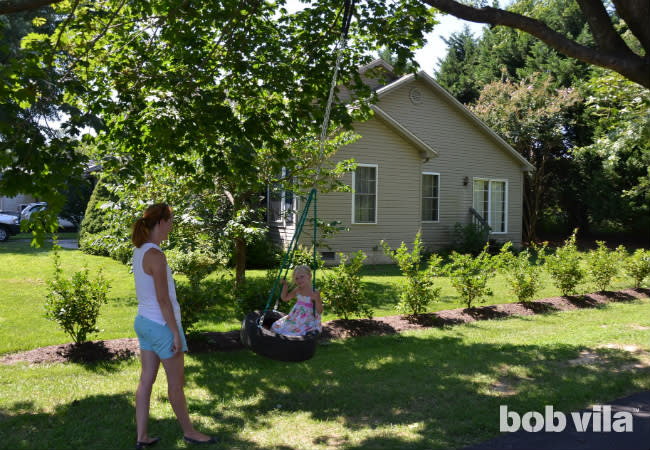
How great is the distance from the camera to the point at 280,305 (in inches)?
284

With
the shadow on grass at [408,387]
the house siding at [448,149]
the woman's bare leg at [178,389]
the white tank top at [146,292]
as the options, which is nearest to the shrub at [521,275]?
the shadow on grass at [408,387]

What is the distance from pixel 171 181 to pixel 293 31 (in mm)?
3112

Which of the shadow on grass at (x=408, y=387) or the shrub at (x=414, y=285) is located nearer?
the shadow on grass at (x=408, y=387)

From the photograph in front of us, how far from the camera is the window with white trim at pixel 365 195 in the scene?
1584 cm

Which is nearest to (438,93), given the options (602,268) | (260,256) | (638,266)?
(260,256)

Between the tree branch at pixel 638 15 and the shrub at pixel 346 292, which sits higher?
the tree branch at pixel 638 15

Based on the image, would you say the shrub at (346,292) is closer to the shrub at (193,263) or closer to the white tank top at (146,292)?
the shrub at (193,263)

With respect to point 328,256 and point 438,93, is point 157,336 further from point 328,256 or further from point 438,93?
point 438,93

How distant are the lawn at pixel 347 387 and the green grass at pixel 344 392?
0.02 metres

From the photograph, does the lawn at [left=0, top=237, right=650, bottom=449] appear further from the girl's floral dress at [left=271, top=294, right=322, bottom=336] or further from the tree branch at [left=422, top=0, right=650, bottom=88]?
the tree branch at [left=422, top=0, right=650, bottom=88]

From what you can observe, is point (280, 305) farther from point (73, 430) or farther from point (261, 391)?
point (73, 430)

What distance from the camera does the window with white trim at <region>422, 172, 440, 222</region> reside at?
18672 mm

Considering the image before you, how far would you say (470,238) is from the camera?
1792cm

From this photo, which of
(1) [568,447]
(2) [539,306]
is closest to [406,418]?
(1) [568,447]
